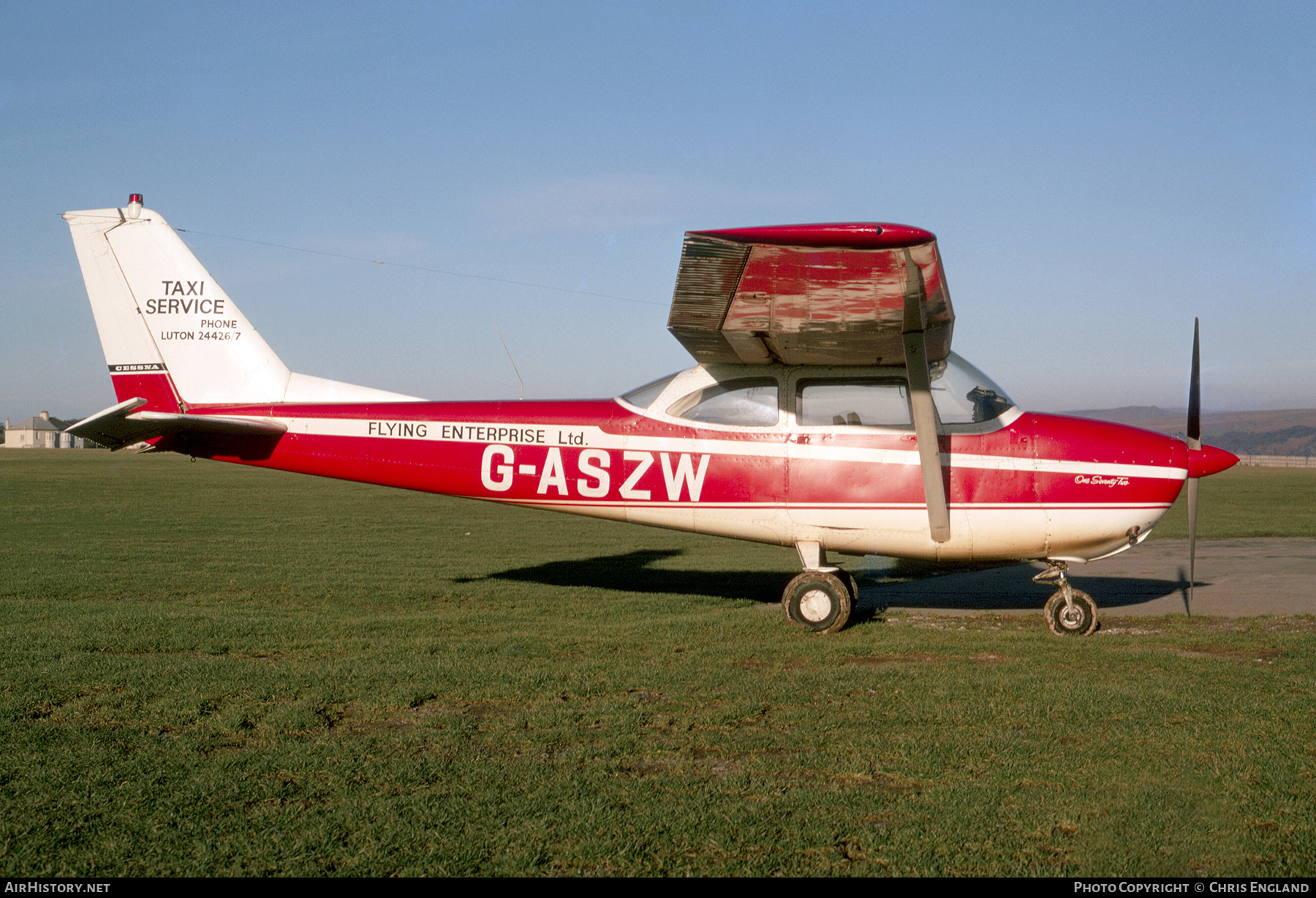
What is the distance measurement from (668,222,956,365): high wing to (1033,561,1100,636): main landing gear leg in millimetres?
2299

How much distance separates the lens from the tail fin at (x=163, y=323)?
925 cm

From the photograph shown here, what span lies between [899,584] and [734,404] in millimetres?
4438

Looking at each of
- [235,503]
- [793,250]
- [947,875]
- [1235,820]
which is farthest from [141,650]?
[235,503]

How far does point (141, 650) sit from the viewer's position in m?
6.87

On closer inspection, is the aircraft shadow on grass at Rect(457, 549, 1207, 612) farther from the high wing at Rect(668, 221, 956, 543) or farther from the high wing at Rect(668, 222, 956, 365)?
the high wing at Rect(668, 222, 956, 365)


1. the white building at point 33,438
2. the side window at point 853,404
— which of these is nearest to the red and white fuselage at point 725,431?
the side window at point 853,404

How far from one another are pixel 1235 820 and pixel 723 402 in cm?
535

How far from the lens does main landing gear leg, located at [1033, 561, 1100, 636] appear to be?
311 inches

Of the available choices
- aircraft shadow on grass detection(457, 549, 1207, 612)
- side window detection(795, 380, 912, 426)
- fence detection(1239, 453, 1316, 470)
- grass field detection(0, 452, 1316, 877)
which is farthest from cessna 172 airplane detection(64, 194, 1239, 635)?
fence detection(1239, 453, 1316, 470)

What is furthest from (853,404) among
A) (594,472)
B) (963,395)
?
(594,472)

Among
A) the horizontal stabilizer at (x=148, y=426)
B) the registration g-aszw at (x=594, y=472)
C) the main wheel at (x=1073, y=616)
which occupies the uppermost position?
the horizontal stabilizer at (x=148, y=426)

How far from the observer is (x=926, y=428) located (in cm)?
772

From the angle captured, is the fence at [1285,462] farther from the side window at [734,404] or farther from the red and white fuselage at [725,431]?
the side window at [734,404]

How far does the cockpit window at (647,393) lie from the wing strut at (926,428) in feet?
7.17
